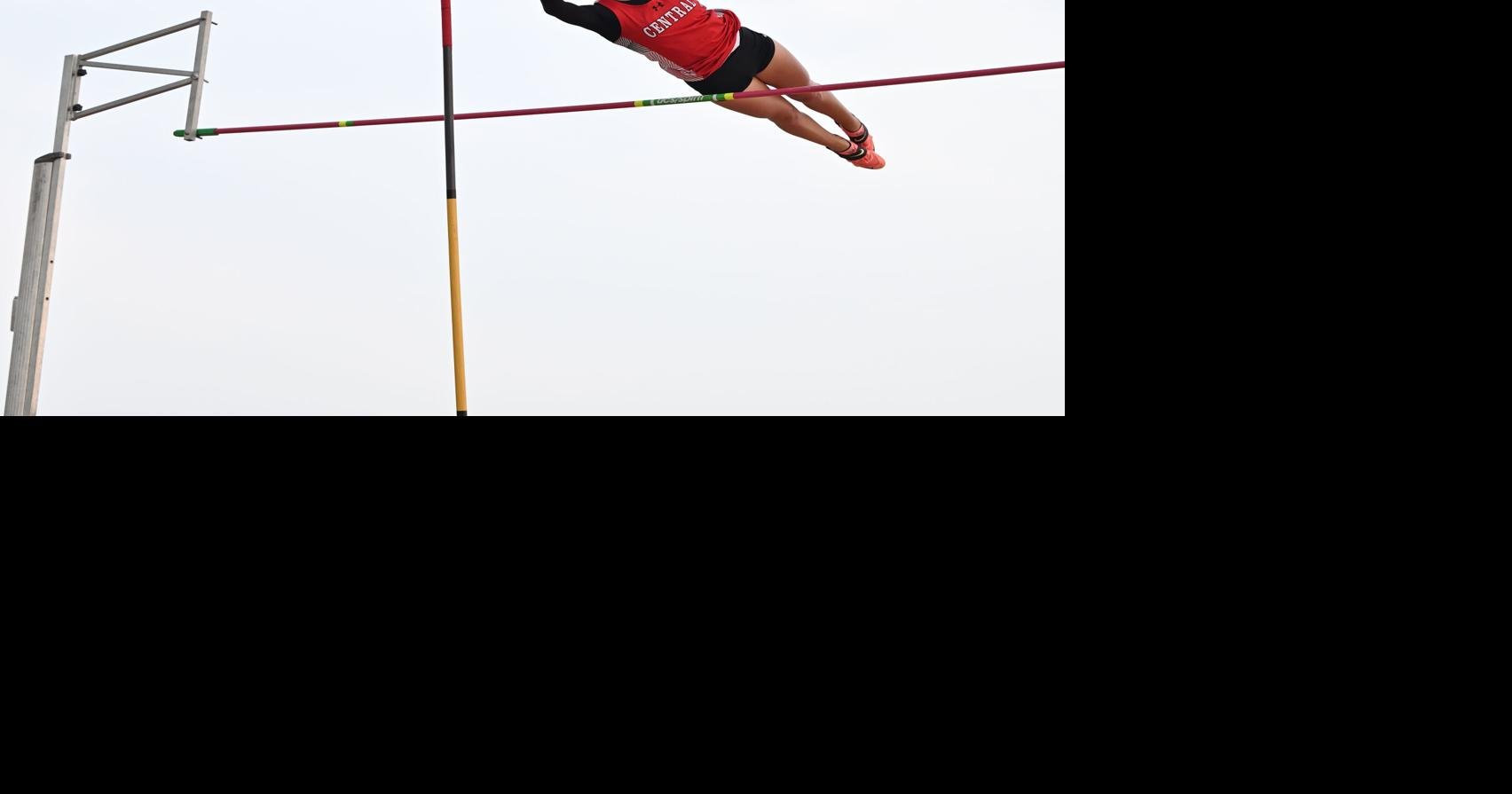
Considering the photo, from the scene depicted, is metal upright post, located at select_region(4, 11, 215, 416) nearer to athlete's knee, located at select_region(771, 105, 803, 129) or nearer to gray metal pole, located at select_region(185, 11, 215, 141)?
gray metal pole, located at select_region(185, 11, 215, 141)

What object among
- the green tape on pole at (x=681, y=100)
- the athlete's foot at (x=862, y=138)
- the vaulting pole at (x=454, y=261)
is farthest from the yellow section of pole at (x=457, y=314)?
the athlete's foot at (x=862, y=138)

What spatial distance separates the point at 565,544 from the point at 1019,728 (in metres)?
0.72

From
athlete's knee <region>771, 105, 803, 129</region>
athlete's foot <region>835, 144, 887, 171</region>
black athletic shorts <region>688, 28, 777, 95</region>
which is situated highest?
black athletic shorts <region>688, 28, 777, 95</region>

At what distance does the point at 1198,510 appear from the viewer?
1487 millimetres

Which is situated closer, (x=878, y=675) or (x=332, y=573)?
(x=878, y=675)

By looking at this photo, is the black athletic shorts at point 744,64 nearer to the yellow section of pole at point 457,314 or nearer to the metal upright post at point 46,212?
the yellow section of pole at point 457,314

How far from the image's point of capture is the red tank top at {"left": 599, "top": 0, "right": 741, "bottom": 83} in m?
3.00

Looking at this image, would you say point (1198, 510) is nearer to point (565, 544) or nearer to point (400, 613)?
point (565, 544)

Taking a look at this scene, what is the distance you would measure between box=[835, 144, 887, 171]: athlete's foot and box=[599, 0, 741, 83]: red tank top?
63 cm

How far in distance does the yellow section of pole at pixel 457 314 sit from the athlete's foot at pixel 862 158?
143cm

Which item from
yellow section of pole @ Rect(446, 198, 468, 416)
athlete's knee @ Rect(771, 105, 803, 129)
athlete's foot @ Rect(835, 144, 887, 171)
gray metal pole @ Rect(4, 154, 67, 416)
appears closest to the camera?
yellow section of pole @ Rect(446, 198, 468, 416)

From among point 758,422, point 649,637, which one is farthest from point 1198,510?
point 649,637

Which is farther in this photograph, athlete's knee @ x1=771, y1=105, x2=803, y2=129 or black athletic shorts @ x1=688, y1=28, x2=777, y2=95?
athlete's knee @ x1=771, y1=105, x2=803, y2=129

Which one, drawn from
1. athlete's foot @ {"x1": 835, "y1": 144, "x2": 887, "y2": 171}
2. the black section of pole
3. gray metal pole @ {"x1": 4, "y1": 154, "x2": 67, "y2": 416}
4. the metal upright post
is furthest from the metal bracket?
athlete's foot @ {"x1": 835, "y1": 144, "x2": 887, "y2": 171}
